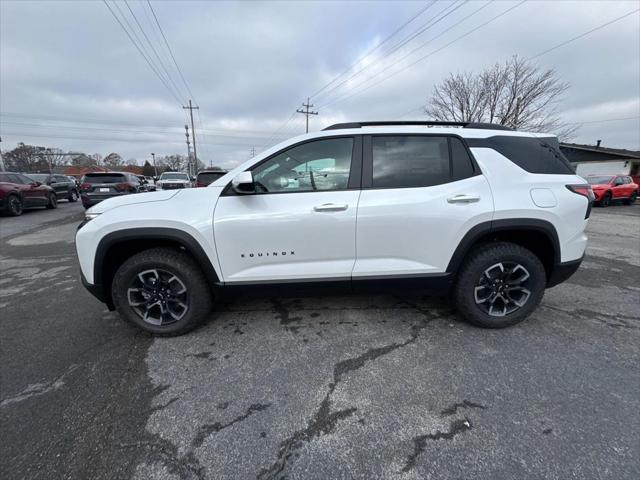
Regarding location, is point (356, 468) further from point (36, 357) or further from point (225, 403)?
point (36, 357)

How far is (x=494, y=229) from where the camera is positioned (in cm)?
265

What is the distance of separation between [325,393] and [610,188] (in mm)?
20090

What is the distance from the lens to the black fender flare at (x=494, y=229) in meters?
2.63

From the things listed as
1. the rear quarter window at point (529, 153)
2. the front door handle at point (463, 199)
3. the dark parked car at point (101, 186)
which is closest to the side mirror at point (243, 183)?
the front door handle at point (463, 199)

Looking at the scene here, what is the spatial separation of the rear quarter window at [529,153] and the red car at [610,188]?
16555 mm

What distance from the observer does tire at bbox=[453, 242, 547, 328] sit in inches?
108

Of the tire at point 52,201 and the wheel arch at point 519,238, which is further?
the tire at point 52,201

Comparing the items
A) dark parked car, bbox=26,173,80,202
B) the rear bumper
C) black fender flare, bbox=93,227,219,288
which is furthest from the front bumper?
dark parked car, bbox=26,173,80,202

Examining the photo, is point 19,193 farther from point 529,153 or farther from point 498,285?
point 529,153

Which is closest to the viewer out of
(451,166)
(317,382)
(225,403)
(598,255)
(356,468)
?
(356,468)

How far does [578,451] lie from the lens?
5.42 feet

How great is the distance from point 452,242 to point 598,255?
5136 millimetres

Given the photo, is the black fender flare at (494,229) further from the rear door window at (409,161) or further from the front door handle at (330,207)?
the front door handle at (330,207)

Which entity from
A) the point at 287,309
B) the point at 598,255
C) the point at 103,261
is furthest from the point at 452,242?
the point at 598,255
